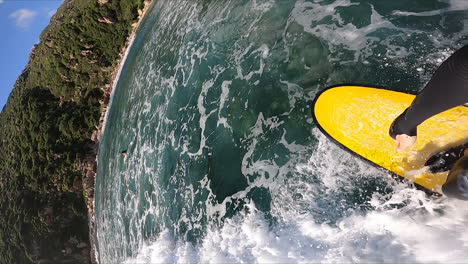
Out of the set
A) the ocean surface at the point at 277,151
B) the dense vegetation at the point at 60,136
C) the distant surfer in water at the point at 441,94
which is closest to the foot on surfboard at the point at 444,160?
the ocean surface at the point at 277,151

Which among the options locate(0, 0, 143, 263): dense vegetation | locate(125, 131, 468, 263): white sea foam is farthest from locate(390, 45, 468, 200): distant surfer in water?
locate(0, 0, 143, 263): dense vegetation

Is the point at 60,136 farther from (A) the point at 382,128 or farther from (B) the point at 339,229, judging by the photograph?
(A) the point at 382,128

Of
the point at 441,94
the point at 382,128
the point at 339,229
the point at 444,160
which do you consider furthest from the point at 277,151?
the point at 441,94

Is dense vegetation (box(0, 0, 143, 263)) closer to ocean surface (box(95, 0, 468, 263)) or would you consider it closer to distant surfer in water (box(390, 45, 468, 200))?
ocean surface (box(95, 0, 468, 263))

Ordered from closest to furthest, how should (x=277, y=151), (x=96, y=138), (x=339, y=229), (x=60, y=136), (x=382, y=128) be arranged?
(x=382, y=128)
(x=339, y=229)
(x=277, y=151)
(x=96, y=138)
(x=60, y=136)

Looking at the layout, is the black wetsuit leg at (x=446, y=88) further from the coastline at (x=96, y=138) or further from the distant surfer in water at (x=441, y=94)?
the coastline at (x=96, y=138)

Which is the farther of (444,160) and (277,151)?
(277,151)

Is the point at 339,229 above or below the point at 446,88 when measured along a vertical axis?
below

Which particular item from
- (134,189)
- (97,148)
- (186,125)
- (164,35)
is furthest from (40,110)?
(186,125)
